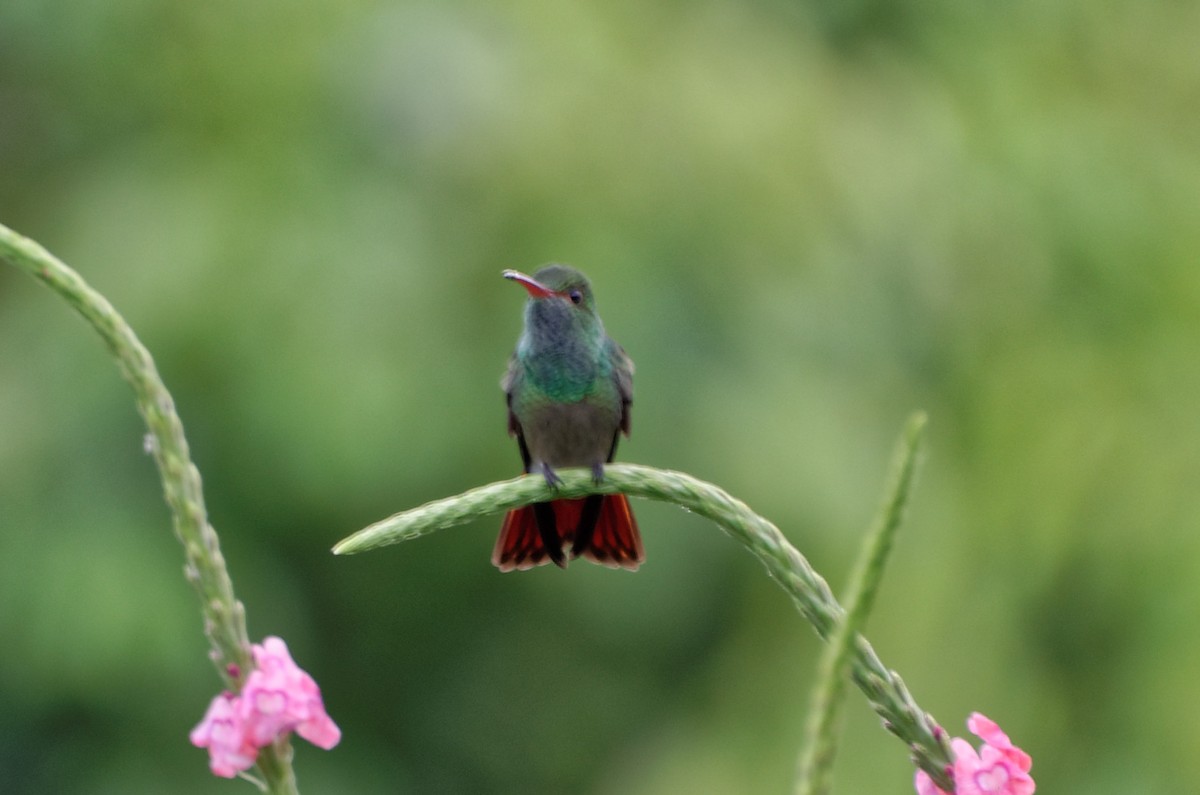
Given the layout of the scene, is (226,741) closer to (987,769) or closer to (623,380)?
(987,769)

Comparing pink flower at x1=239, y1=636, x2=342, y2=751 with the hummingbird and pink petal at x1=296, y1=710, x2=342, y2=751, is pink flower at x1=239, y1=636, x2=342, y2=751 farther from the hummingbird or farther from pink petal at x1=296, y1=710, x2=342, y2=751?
the hummingbird

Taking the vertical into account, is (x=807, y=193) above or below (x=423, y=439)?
above

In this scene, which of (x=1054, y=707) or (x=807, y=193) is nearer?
(x=1054, y=707)

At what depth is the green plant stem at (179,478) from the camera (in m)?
1.29

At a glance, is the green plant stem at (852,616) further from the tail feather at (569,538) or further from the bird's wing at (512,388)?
the bird's wing at (512,388)

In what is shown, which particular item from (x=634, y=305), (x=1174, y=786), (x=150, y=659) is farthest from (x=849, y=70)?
(x=150, y=659)

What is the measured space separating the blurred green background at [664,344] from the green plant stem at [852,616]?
5.15 meters

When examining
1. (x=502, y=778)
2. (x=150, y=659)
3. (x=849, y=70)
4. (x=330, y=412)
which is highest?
(x=849, y=70)

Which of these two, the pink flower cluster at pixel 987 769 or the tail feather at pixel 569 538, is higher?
the pink flower cluster at pixel 987 769

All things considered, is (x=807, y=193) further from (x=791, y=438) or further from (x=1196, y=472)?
(x=1196, y=472)

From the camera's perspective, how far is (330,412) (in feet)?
21.3

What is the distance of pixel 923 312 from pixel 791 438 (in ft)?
3.97

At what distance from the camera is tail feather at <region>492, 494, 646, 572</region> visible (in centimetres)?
305

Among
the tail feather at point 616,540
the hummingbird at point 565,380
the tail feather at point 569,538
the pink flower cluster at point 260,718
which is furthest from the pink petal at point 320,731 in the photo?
the hummingbird at point 565,380
